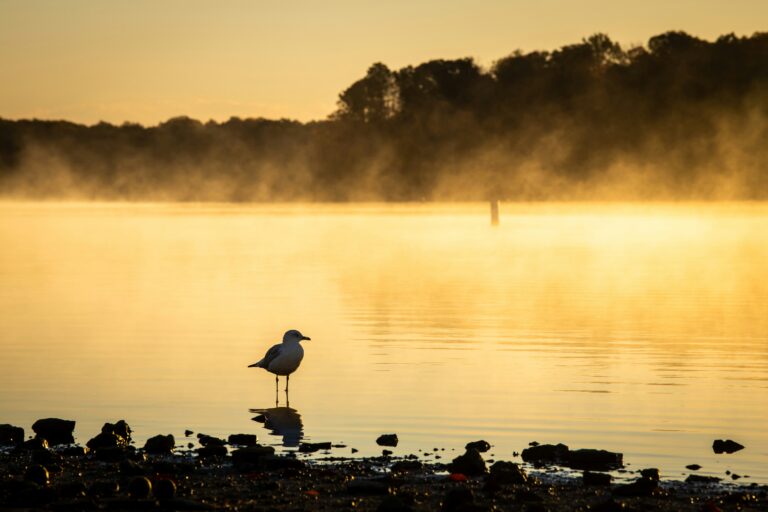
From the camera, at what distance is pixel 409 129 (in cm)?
18375

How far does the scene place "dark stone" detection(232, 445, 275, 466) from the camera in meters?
16.3

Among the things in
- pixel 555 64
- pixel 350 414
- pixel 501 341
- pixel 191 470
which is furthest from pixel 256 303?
pixel 555 64

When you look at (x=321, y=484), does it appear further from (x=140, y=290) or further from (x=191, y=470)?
(x=140, y=290)

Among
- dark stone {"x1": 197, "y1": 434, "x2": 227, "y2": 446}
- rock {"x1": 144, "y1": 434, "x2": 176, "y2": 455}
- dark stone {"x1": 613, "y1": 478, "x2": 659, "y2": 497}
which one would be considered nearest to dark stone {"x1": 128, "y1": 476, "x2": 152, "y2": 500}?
rock {"x1": 144, "y1": 434, "x2": 176, "y2": 455}

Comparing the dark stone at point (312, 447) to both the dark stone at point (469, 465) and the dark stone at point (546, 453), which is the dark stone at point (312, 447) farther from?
the dark stone at point (546, 453)

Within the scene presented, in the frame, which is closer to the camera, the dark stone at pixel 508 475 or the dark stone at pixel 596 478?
the dark stone at pixel 508 475

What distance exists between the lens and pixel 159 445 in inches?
685

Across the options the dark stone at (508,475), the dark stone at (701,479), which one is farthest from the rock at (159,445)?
the dark stone at (701,479)

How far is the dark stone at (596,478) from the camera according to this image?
15336 millimetres

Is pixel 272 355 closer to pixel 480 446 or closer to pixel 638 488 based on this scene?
pixel 480 446

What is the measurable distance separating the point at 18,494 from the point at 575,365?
599 inches

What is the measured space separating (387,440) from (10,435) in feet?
16.8

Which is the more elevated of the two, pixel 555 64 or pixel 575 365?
pixel 555 64

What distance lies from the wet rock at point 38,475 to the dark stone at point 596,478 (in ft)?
20.1
